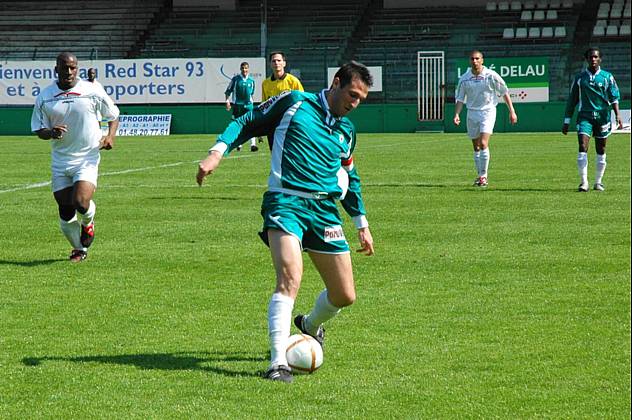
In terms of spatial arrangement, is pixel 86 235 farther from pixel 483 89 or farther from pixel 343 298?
pixel 483 89

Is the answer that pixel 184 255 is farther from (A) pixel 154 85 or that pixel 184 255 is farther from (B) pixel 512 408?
(A) pixel 154 85

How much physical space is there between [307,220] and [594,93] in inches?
499

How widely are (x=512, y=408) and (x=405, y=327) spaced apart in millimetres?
2252

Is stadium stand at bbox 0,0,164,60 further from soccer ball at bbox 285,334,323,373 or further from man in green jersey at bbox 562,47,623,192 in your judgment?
soccer ball at bbox 285,334,323,373

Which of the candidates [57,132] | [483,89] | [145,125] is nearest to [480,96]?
[483,89]

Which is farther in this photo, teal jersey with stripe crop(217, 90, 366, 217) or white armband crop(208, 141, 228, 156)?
teal jersey with stripe crop(217, 90, 366, 217)

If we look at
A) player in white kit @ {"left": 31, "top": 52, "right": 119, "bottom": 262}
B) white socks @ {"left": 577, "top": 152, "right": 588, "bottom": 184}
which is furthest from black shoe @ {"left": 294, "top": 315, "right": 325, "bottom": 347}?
white socks @ {"left": 577, "top": 152, "right": 588, "bottom": 184}

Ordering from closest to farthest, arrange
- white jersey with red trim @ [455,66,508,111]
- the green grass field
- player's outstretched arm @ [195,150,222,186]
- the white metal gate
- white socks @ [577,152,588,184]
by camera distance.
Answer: the green grass field
player's outstretched arm @ [195,150,222,186]
white socks @ [577,152,588,184]
white jersey with red trim @ [455,66,508,111]
the white metal gate

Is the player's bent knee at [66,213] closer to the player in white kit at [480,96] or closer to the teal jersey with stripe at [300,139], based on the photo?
the teal jersey with stripe at [300,139]

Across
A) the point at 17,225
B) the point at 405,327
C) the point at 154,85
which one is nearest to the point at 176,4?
the point at 154,85

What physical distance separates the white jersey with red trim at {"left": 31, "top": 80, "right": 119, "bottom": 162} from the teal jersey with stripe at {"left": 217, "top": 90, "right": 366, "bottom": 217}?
5034 mm

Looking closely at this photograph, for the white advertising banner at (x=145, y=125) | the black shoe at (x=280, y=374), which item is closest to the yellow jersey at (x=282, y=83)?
the black shoe at (x=280, y=374)

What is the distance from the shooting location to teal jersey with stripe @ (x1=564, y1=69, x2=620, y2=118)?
60.7 feet

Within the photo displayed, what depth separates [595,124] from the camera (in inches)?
734
